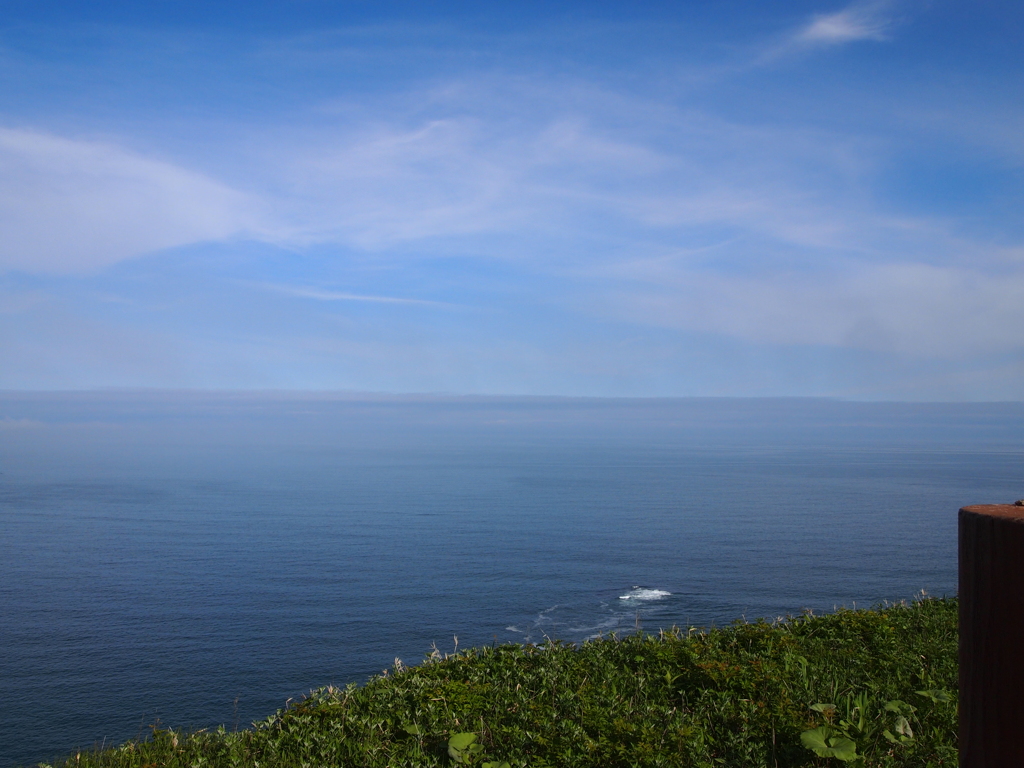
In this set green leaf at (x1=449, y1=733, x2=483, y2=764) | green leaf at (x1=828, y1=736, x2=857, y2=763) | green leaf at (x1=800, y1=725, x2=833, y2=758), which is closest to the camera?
green leaf at (x1=828, y1=736, x2=857, y2=763)

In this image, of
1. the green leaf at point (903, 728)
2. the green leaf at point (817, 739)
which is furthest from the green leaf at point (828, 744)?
the green leaf at point (903, 728)

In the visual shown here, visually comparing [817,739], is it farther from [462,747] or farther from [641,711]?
[462,747]

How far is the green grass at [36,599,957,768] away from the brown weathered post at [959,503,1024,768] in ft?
16.2

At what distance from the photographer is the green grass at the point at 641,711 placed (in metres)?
6.38

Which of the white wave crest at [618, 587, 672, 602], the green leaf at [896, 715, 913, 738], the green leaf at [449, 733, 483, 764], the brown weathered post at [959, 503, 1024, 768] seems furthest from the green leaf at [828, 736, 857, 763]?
the white wave crest at [618, 587, 672, 602]

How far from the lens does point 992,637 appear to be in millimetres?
1648

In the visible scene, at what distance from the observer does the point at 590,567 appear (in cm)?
7544

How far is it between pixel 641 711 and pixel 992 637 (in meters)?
6.34

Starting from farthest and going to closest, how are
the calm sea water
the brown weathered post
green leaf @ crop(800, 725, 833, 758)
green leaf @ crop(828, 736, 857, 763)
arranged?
the calm sea water < green leaf @ crop(800, 725, 833, 758) < green leaf @ crop(828, 736, 857, 763) < the brown weathered post

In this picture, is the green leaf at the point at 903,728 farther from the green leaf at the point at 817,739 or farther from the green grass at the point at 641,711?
the green leaf at the point at 817,739

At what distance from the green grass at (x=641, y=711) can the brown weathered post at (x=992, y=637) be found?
495 cm

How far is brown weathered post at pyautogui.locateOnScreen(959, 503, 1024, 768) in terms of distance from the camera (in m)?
1.58

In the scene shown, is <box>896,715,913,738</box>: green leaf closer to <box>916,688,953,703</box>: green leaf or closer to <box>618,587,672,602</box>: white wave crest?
<box>916,688,953,703</box>: green leaf

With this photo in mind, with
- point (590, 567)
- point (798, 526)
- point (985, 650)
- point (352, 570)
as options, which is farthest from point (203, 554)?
point (985, 650)
